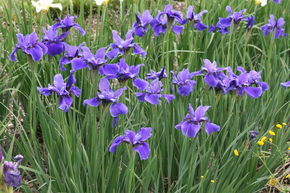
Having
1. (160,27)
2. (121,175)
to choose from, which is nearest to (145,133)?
(121,175)

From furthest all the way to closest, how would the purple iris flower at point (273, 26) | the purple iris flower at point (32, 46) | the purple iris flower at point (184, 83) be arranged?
the purple iris flower at point (273, 26)
the purple iris flower at point (184, 83)
the purple iris flower at point (32, 46)

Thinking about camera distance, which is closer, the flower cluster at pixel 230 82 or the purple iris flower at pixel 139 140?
the purple iris flower at pixel 139 140

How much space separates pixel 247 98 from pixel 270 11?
53.1 inches

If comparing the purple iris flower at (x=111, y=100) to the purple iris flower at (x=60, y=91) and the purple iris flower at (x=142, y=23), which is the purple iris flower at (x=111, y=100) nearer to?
the purple iris flower at (x=60, y=91)

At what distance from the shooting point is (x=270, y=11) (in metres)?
3.41

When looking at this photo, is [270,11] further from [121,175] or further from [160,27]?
[121,175]

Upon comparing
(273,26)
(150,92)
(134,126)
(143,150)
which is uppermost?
(273,26)

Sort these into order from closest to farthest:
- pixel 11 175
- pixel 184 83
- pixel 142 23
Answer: pixel 11 175 → pixel 184 83 → pixel 142 23

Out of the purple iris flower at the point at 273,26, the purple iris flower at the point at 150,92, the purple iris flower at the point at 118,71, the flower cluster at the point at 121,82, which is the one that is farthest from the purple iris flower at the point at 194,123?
the purple iris flower at the point at 273,26

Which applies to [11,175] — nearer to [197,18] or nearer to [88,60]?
[88,60]

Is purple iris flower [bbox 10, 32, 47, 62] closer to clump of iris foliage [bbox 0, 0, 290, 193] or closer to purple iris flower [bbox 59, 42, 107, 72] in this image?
clump of iris foliage [bbox 0, 0, 290, 193]

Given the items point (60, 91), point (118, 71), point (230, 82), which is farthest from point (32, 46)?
point (230, 82)

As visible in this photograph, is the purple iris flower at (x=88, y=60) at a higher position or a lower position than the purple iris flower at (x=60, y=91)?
higher

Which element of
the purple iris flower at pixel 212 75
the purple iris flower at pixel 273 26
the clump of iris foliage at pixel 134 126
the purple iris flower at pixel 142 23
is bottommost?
the clump of iris foliage at pixel 134 126
